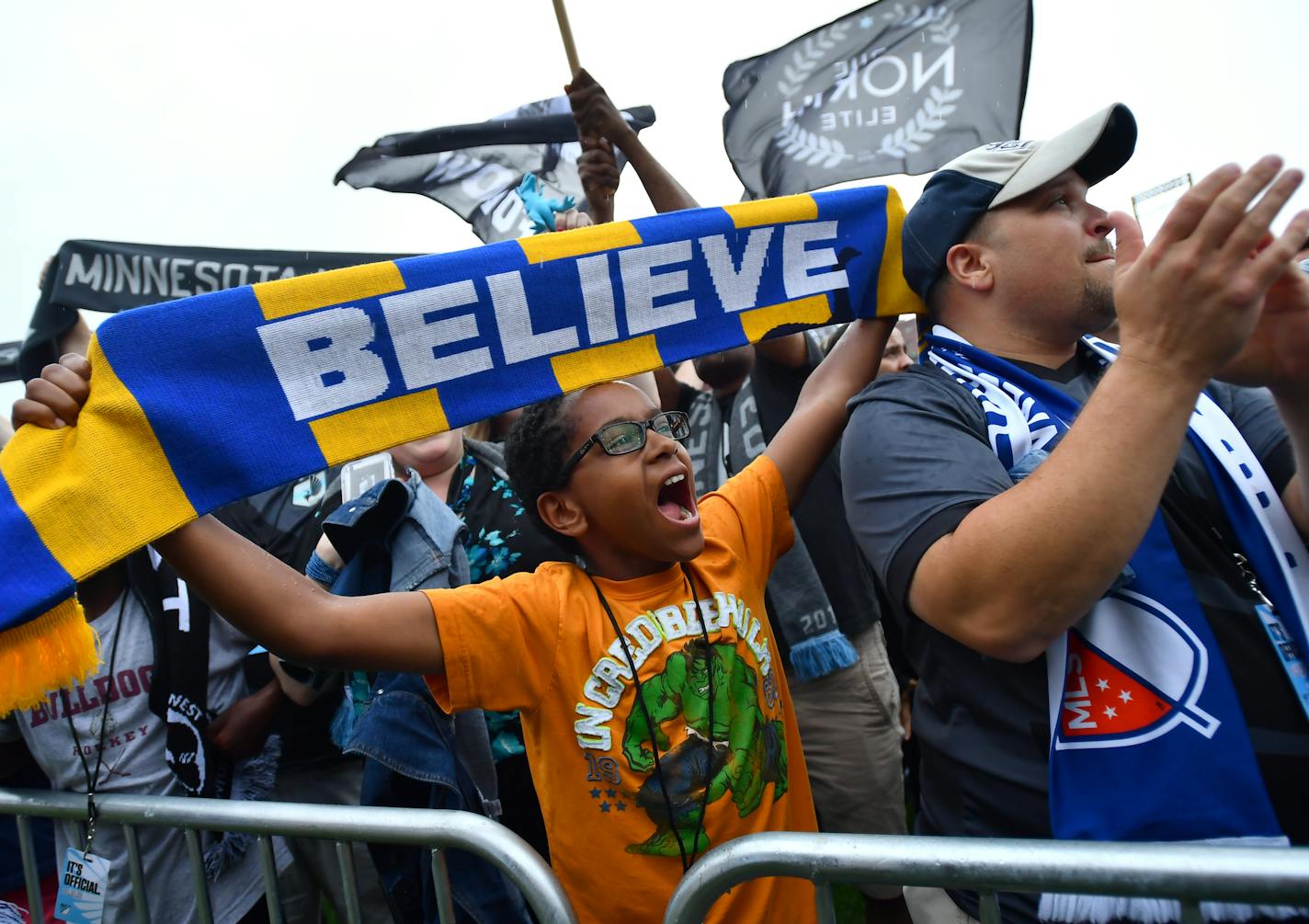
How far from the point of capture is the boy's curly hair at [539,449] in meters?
1.91

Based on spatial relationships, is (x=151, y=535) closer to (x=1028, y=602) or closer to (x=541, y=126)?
(x=1028, y=602)

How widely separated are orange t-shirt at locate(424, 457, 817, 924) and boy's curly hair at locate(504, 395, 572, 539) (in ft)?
0.77

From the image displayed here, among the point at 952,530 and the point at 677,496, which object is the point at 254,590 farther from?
the point at 952,530

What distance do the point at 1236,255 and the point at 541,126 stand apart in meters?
3.98

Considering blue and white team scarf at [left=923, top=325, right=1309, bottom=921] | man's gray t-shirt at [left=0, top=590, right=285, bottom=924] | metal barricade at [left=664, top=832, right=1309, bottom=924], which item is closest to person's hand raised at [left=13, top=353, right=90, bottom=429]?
man's gray t-shirt at [left=0, top=590, right=285, bottom=924]

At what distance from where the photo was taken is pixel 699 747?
1.67 metres

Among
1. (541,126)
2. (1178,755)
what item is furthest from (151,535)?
(541,126)

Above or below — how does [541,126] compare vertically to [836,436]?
above

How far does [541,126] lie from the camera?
14.6 ft

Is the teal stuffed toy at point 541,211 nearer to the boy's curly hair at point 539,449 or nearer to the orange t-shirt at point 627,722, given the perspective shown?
the boy's curly hair at point 539,449

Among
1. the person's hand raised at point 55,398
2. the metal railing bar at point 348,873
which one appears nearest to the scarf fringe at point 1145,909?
the metal railing bar at point 348,873

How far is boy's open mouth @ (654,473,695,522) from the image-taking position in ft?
6.06

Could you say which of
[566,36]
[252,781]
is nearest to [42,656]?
[252,781]

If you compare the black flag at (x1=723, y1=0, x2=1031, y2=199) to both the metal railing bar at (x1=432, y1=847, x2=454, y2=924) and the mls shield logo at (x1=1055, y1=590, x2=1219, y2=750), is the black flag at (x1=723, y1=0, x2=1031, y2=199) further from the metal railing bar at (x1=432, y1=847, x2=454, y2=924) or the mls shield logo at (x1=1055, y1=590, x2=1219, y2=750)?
the metal railing bar at (x1=432, y1=847, x2=454, y2=924)
